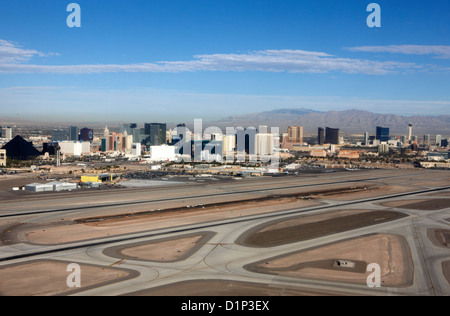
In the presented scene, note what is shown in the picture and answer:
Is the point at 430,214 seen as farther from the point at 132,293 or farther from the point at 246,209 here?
the point at 132,293

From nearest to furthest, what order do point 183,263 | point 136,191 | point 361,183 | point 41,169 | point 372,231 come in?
point 183,263 < point 372,231 < point 136,191 < point 361,183 < point 41,169

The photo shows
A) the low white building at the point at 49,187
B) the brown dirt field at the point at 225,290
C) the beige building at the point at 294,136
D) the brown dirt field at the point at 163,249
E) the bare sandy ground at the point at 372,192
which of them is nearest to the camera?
the brown dirt field at the point at 225,290

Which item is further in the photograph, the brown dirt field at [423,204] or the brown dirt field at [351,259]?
the brown dirt field at [423,204]

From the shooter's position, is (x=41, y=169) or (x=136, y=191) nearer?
(x=136, y=191)

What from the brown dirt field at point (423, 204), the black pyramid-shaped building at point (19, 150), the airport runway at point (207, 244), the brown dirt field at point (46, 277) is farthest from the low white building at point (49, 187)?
the black pyramid-shaped building at point (19, 150)

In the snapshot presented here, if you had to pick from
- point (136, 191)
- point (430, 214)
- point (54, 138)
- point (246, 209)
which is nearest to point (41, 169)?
point (136, 191)

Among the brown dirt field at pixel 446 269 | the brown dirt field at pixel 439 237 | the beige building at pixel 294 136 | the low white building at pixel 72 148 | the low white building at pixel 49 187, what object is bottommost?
the brown dirt field at pixel 439 237

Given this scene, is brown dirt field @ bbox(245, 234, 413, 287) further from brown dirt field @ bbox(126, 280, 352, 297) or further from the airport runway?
brown dirt field @ bbox(126, 280, 352, 297)

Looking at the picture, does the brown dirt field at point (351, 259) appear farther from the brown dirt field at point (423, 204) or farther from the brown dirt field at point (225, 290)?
the brown dirt field at point (423, 204)
